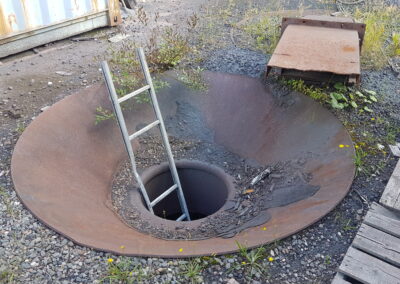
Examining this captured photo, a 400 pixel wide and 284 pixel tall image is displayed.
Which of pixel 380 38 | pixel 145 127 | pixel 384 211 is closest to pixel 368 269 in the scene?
pixel 384 211

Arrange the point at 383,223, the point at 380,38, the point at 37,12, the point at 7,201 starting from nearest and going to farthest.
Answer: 1. the point at 383,223
2. the point at 7,201
3. the point at 37,12
4. the point at 380,38

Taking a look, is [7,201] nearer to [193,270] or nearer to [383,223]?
[193,270]

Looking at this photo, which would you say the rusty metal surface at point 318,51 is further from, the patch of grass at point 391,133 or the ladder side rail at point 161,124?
the ladder side rail at point 161,124

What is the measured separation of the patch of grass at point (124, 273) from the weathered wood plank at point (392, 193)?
1.81 metres

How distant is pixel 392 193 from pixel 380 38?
3.56 metres

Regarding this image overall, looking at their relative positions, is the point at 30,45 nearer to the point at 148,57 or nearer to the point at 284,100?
the point at 148,57

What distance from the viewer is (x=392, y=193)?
2.82 metres

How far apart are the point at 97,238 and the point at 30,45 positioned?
157 inches

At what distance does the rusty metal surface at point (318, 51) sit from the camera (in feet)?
11.6

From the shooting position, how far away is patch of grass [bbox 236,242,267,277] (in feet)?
7.82

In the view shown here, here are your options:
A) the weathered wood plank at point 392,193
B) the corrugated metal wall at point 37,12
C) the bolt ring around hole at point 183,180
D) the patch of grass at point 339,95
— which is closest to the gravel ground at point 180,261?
the weathered wood plank at point 392,193

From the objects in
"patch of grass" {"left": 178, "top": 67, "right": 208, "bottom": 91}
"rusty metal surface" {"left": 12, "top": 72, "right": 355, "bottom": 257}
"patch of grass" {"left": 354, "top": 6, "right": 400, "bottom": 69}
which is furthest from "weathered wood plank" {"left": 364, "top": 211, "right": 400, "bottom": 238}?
"patch of grass" {"left": 354, "top": 6, "right": 400, "bottom": 69}

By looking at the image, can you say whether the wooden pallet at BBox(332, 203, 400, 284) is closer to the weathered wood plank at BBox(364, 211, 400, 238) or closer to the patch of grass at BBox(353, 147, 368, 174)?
the weathered wood plank at BBox(364, 211, 400, 238)

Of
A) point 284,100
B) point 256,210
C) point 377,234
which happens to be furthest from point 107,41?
point 377,234
